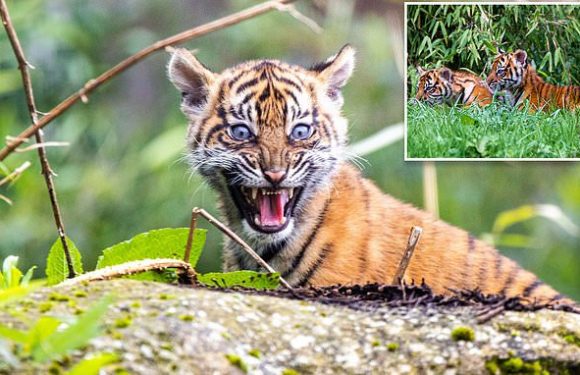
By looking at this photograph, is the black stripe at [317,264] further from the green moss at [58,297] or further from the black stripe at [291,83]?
the green moss at [58,297]

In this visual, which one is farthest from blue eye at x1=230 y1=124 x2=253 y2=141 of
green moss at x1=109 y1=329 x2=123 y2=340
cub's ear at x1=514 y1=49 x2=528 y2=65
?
green moss at x1=109 y1=329 x2=123 y2=340

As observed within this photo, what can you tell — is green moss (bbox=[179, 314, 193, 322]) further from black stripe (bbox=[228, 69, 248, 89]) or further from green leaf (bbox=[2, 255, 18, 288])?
black stripe (bbox=[228, 69, 248, 89])

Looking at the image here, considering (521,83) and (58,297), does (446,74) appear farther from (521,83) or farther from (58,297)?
(58,297)

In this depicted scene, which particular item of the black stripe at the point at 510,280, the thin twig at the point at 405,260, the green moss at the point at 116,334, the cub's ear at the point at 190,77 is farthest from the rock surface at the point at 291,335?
the cub's ear at the point at 190,77

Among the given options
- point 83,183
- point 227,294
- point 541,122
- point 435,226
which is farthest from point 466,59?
point 227,294

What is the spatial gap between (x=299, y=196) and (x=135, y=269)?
59.1 inches

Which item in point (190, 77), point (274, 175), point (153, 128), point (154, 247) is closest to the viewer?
point (154, 247)

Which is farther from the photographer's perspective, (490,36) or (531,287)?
(490,36)

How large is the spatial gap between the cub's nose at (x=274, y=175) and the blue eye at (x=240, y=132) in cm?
22

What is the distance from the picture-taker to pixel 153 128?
5.76 meters

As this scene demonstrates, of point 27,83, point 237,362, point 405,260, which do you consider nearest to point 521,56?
point 405,260

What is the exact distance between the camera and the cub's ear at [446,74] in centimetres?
459

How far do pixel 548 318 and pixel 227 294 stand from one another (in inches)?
30.4

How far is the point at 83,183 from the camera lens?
561cm
